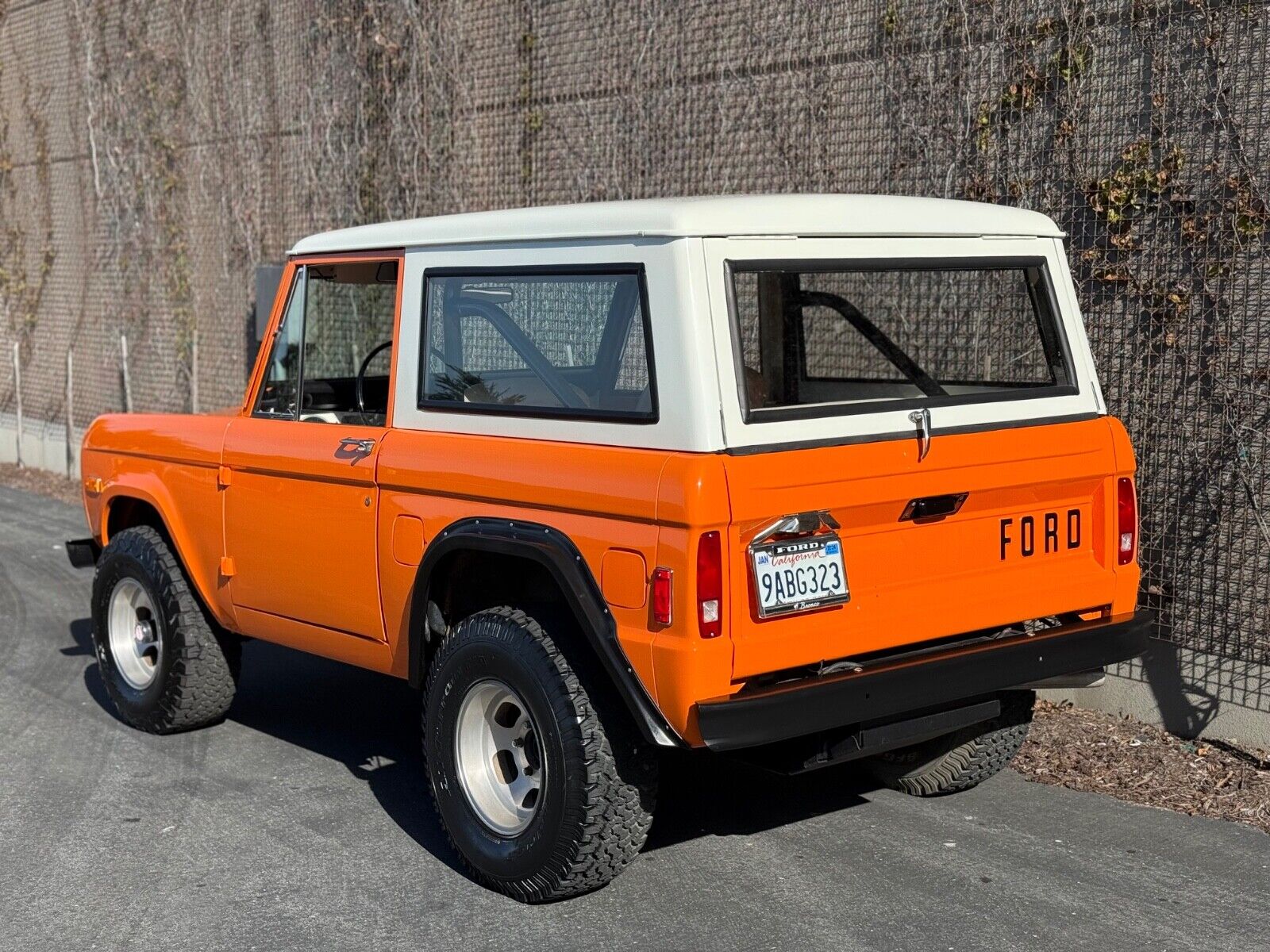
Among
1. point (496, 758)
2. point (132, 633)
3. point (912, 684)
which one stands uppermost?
point (912, 684)

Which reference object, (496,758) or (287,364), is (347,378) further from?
(496,758)

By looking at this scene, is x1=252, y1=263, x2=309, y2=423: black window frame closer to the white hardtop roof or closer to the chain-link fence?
the white hardtop roof

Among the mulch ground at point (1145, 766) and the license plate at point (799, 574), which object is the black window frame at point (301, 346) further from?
the mulch ground at point (1145, 766)

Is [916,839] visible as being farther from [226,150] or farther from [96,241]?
[96,241]

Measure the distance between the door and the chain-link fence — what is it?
295cm

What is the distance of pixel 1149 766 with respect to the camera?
5.68 m

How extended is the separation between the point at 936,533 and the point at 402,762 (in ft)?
8.33

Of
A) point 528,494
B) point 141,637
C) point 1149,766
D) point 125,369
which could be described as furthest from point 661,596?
point 125,369

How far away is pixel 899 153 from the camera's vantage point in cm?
713

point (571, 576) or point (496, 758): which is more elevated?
point (571, 576)

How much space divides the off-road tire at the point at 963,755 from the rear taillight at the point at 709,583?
161cm

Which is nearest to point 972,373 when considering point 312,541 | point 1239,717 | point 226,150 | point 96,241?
→ point 1239,717

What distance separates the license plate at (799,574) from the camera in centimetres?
389

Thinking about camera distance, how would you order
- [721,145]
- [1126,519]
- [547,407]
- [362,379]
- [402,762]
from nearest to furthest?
[547,407] → [1126,519] → [362,379] → [402,762] → [721,145]
